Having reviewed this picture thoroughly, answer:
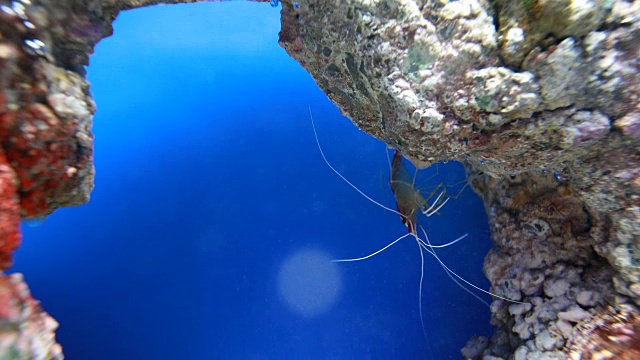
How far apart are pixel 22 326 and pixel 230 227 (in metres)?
2.57

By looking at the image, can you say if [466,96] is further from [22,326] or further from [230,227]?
[230,227]

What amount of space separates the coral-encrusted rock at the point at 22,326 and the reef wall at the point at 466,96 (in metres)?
0.01

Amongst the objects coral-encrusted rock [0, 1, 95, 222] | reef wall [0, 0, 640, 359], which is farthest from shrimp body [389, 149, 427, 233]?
coral-encrusted rock [0, 1, 95, 222]

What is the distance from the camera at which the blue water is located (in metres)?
3.16

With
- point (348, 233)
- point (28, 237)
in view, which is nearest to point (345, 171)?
point (348, 233)

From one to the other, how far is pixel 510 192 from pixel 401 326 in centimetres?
153

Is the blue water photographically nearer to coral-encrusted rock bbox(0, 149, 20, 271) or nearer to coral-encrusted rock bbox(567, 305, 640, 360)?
coral-encrusted rock bbox(567, 305, 640, 360)

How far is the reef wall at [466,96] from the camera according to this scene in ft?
3.71

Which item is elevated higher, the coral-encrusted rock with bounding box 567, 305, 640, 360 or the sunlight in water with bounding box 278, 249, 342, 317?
the coral-encrusted rock with bounding box 567, 305, 640, 360

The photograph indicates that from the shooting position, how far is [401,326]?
3098 millimetres

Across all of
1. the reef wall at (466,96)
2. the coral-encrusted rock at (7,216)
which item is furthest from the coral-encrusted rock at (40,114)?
the coral-encrusted rock at (7,216)

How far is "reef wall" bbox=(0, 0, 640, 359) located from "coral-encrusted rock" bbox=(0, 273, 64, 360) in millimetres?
14

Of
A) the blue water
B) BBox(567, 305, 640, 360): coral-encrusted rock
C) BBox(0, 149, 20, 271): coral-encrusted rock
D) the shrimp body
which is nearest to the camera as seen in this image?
BBox(0, 149, 20, 271): coral-encrusted rock

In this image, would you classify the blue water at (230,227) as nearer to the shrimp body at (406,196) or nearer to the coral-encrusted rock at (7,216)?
the shrimp body at (406,196)
